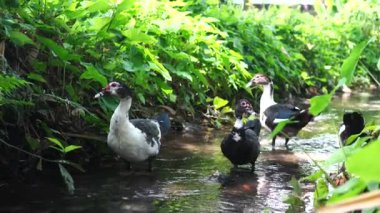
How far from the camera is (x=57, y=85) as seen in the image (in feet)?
17.0

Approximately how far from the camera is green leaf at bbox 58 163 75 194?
13.4 ft

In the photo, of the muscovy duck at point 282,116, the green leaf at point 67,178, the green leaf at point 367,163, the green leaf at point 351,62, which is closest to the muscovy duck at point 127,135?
the green leaf at point 67,178

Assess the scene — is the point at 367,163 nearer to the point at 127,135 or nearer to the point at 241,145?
the point at 127,135

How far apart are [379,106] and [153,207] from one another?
8.17 meters

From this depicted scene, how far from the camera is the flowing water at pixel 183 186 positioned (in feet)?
13.1

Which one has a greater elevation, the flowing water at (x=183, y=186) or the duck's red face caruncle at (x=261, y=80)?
the duck's red face caruncle at (x=261, y=80)

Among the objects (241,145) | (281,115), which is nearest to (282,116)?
(281,115)

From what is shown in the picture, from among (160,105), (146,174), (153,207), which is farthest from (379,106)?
(153,207)

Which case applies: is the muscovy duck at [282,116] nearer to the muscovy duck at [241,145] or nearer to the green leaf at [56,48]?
the muscovy duck at [241,145]

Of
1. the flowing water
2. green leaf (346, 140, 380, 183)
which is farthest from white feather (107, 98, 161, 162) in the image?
green leaf (346, 140, 380, 183)

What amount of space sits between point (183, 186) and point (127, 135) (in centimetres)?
67

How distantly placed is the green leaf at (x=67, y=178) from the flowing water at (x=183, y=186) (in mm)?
63

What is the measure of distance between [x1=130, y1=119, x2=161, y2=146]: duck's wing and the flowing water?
0.30m

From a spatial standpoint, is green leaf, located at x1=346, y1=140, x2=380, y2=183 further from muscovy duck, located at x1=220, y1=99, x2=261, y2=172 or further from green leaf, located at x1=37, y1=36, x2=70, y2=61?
muscovy duck, located at x1=220, y1=99, x2=261, y2=172
